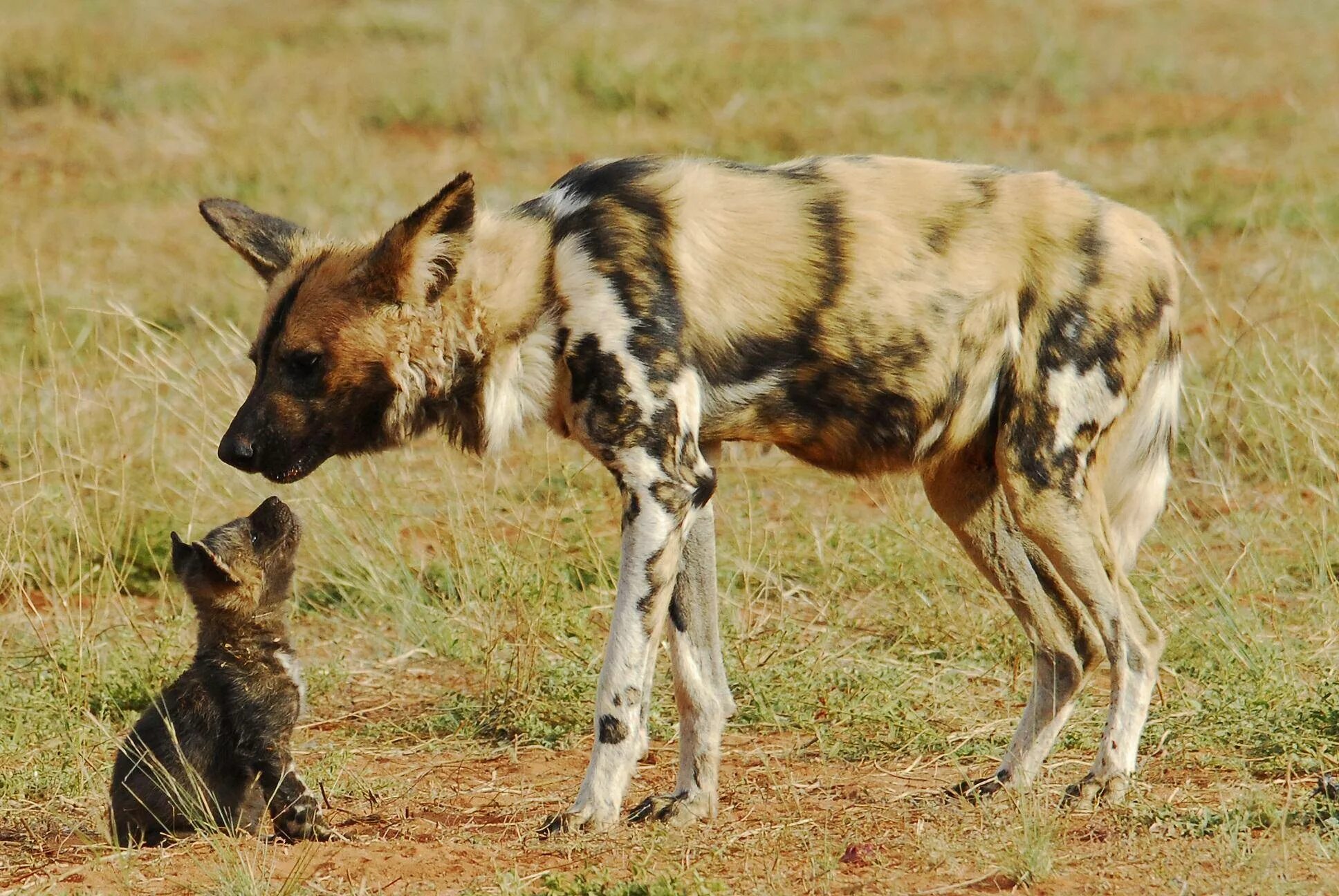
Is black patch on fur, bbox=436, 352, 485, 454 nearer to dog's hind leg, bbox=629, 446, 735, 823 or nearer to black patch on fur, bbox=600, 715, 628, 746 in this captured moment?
dog's hind leg, bbox=629, 446, 735, 823

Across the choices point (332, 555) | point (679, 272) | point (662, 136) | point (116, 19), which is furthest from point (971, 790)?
point (116, 19)

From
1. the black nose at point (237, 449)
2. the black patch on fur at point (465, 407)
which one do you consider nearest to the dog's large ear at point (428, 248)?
the black patch on fur at point (465, 407)

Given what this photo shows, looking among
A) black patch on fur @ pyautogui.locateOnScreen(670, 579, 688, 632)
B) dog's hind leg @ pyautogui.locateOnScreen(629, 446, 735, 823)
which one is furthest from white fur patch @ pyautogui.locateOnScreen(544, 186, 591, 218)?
black patch on fur @ pyautogui.locateOnScreen(670, 579, 688, 632)

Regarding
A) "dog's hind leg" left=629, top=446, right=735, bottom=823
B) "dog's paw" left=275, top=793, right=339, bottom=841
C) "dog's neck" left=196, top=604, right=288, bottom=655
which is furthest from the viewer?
"dog's hind leg" left=629, top=446, right=735, bottom=823

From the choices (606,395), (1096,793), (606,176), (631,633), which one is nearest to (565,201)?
(606,176)

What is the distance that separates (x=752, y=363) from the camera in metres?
3.57

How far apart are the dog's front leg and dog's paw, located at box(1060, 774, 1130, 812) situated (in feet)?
2.96

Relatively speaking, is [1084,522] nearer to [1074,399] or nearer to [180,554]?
[1074,399]

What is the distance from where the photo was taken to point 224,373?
5363 millimetres

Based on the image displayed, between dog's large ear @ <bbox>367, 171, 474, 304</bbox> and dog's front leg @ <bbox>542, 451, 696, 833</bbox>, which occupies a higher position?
dog's large ear @ <bbox>367, 171, 474, 304</bbox>

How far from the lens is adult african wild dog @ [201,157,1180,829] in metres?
3.45

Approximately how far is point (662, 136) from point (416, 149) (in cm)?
143

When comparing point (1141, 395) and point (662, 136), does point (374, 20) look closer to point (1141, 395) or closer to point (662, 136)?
point (662, 136)

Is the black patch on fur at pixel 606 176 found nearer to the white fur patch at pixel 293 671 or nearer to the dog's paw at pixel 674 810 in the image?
the white fur patch at pixel 293 671
